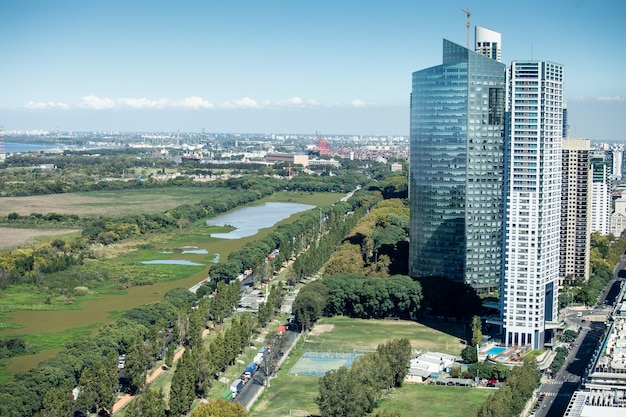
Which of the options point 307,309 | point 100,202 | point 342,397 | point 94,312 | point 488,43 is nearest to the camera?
point 342,397

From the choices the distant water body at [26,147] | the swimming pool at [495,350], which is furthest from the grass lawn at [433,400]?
the distant water body at [26,147]

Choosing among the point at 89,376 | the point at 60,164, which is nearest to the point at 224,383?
the point at 89,376

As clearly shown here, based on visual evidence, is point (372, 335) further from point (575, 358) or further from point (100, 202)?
point (100, 202)

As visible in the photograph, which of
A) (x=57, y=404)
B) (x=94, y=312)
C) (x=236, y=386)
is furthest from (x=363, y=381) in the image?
(x=94, y=312)

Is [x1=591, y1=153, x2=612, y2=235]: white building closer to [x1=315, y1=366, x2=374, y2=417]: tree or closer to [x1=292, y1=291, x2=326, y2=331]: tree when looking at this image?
[x1=292, y1=291, x2=326, y2=331]: tree

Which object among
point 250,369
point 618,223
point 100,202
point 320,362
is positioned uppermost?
point 100,202

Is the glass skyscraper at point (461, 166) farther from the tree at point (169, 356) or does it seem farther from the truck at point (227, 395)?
the truck at point (227, 395)

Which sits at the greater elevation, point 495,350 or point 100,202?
point 100,202
